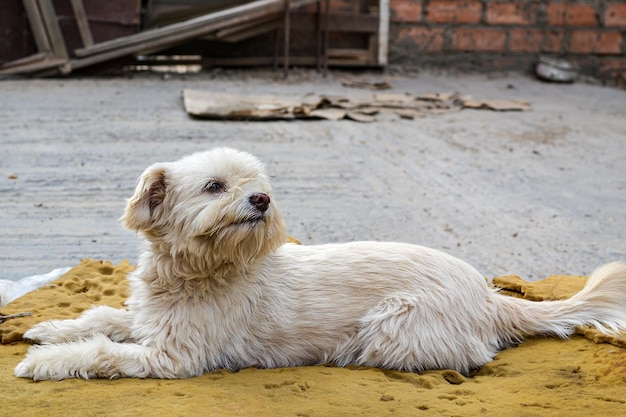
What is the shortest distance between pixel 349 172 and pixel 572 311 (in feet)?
12.3

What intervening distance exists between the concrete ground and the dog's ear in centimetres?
174

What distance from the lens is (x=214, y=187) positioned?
146 inches

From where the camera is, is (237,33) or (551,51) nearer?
(237,33)

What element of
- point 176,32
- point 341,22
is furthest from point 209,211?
point 341,22

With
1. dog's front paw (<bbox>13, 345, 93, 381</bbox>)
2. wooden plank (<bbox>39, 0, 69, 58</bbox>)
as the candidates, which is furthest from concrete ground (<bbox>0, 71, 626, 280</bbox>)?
dog's front paw (<bbox>13, 345, 93, 381</bbox>)

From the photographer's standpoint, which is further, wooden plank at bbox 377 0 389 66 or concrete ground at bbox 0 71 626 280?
wooden plank at bbox 377 0 389 66

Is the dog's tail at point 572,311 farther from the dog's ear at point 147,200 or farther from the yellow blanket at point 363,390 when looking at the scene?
the dog's ear at point 147,200

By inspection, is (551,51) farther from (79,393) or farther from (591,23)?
(79,393)

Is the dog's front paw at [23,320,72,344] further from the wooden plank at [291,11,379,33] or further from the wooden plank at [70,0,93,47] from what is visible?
the wooden plank at [291,11,379,33]

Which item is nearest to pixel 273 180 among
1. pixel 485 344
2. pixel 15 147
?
pixel 15 147

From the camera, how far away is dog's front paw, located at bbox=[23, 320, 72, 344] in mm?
3967

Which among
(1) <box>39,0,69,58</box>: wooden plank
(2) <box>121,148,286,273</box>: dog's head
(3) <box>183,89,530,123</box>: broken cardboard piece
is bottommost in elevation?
(3) <box>183,89,530,123</box>: broken cardboard piece

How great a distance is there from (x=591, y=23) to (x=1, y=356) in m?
11.4

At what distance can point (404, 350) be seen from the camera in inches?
153
